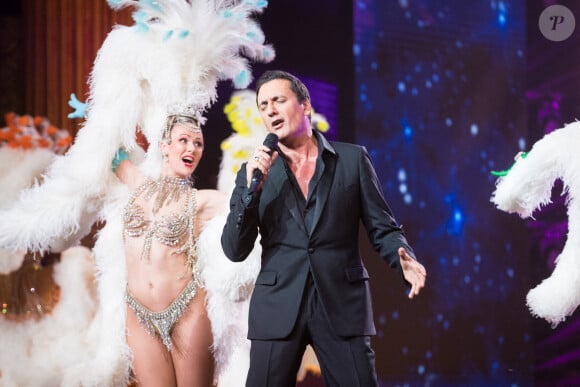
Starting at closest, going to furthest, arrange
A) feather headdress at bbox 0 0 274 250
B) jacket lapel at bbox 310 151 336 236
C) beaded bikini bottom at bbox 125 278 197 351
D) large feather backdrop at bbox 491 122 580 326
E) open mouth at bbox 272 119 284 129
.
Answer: jacket lapel at bbox 310 151 336 236 → open mouth at bbox 272 119 284 129 → beaded bikini bottom at bbox 125 278 197 351 → large feather backdrop at bbox 491 122 580 326 → feather headdress at bbox 0 0 274 250

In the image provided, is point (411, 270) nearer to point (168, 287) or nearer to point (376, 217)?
point (376, 217)

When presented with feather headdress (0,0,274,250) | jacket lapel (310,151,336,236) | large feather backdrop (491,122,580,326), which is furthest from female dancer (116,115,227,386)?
large feather backdrop (491,122,580,326)

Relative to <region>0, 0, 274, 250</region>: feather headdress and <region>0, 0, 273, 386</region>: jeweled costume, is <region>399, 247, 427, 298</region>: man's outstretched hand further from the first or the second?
<region>0, 0, 274, 250</region>: feather headdress

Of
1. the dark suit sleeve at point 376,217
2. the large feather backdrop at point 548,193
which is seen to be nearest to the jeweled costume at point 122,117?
the dark suit sleeve at point 376,217

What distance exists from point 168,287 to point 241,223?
3.00ft

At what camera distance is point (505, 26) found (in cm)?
461

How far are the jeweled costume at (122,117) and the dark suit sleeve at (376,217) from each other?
938 millimetres

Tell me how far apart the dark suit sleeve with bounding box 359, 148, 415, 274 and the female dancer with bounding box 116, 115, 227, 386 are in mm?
976

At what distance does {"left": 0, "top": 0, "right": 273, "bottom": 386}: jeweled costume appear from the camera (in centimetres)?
321

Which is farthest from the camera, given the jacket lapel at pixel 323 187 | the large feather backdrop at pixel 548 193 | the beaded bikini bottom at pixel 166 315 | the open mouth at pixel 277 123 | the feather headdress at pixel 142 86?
the feather headdress at pixel 142 86

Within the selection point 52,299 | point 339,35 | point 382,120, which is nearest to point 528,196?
point 382,120

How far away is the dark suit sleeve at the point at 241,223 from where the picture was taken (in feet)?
7.30

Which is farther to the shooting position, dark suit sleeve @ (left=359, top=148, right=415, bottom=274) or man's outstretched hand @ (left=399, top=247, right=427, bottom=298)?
dark suit sleeve @ (left=359, top=148, right=415, bottom=274)

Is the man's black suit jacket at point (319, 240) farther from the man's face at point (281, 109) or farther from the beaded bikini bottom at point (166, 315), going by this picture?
the beaded bikini bottom at point (166, 315)
